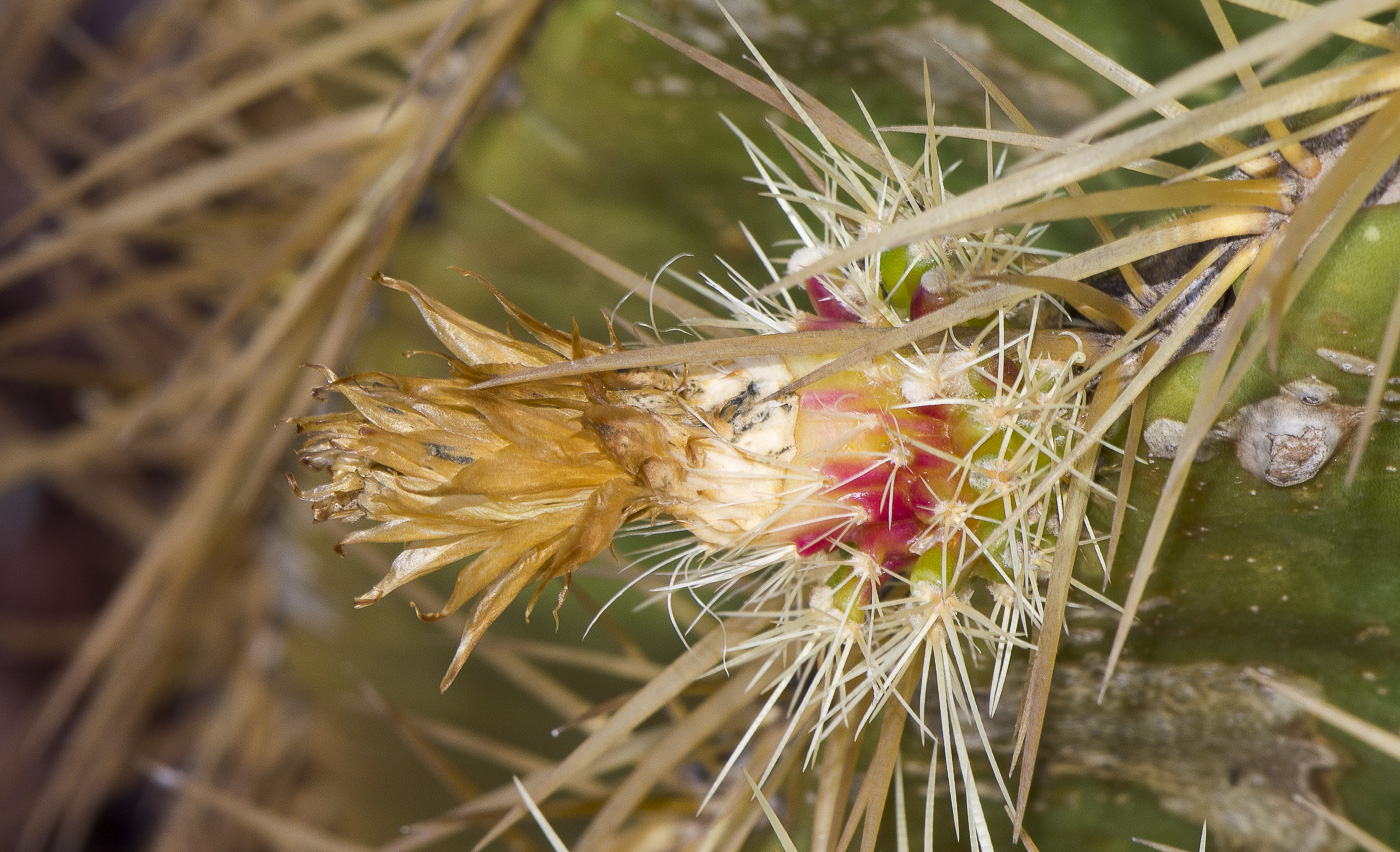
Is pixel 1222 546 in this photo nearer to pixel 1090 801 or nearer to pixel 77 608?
pixel 1090 801

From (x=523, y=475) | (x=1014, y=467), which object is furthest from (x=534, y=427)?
(x=1014, y=467)

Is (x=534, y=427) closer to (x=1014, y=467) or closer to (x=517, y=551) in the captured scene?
(x=517, y=551)

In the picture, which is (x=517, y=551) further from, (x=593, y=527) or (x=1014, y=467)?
(x=1014, y=467)

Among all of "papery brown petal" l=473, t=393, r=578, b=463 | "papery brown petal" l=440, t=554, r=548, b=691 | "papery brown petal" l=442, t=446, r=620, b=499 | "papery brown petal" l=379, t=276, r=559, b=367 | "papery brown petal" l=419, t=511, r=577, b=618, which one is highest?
"papery brown petal" l=379, t=276, r=559, b=367

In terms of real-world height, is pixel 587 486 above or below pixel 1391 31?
below

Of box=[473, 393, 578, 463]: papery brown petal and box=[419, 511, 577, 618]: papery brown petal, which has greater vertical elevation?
box=[473, 393, 578, 463]: papery brown petal

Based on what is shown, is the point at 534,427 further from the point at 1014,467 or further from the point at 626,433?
the point at 1014,467

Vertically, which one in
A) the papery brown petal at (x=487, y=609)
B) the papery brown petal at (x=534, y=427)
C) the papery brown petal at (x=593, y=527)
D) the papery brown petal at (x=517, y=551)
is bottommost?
the papery brown petal at (x=487, y=609)

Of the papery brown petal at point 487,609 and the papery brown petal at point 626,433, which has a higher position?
the papery brown petal at point 626,433

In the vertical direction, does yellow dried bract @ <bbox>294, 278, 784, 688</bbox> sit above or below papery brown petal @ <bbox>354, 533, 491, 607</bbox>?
above

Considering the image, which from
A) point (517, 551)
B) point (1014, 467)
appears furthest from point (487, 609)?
point (1014, 467)

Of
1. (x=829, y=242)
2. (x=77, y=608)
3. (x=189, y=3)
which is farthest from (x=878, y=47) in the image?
(x=77, y=608)
